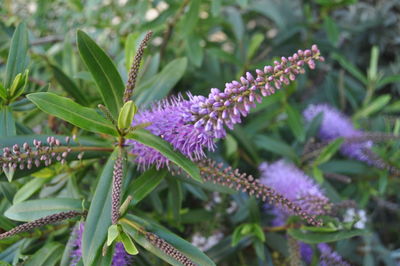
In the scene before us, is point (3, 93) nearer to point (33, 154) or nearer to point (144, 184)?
point (33, 154)

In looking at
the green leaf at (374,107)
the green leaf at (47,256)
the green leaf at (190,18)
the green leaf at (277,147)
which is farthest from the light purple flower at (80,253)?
the green leaf at (374,107)

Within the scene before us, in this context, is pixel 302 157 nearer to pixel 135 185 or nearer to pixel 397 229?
pixel 397 229

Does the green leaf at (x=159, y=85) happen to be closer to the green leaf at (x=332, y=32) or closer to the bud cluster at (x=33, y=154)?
the bud cluster at (x=33, y=154)

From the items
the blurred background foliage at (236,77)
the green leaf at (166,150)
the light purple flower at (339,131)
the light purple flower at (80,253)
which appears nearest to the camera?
the green leaf at (166,150)

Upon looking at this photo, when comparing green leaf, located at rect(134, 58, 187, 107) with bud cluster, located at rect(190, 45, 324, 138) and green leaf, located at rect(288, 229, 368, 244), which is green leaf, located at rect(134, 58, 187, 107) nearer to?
bud cluster, located at rect(190, 45, 324, 138)

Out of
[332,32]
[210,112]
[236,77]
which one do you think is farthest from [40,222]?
[332,32]

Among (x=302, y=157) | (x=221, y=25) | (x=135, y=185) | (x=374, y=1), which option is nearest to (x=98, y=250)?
(x=135, y=185)
